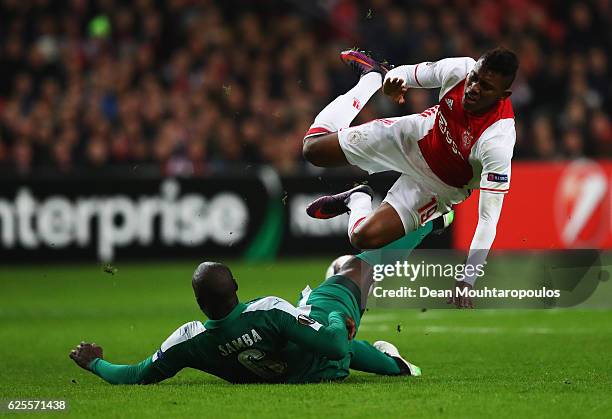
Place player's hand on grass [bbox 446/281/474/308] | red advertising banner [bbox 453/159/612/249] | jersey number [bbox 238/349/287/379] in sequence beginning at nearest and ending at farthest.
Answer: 1. jersey number [bbox 238/349/287/379]
2. player's hand on grass [bbox 446/281/474/308]
3. red advertising banner [bbox 453/159/612/249]

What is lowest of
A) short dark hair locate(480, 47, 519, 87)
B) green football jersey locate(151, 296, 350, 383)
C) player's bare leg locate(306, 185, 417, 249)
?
Result: green football jersey locate(151, 296, 350, 383)

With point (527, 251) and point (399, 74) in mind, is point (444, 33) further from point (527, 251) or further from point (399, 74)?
point (399, 74)

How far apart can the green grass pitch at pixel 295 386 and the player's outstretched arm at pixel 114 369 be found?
105 millimetres

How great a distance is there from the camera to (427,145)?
29.6 feet

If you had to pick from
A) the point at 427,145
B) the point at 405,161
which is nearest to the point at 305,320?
the point at 427,145

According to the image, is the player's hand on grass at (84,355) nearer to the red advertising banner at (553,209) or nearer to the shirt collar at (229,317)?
the shirt collar at (229,317)

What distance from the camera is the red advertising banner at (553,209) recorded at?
1770cm

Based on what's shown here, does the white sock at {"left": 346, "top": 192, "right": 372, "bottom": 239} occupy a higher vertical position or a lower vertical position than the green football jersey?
higher

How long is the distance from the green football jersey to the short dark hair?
2.09m

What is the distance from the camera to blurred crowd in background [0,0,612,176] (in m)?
17.9

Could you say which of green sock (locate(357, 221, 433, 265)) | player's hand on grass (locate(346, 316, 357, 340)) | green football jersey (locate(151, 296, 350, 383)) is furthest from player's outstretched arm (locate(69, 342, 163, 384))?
green sock (locate(357, 221, 433, 265))

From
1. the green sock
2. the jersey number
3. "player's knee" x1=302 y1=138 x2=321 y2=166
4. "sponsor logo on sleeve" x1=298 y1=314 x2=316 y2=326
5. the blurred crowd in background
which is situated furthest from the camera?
the blurred crowd in background

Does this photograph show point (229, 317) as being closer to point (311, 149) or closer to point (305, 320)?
point (305, 320)

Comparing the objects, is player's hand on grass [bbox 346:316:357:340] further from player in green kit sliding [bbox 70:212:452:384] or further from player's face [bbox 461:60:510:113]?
player's face [bbox 461:60:510:113]
